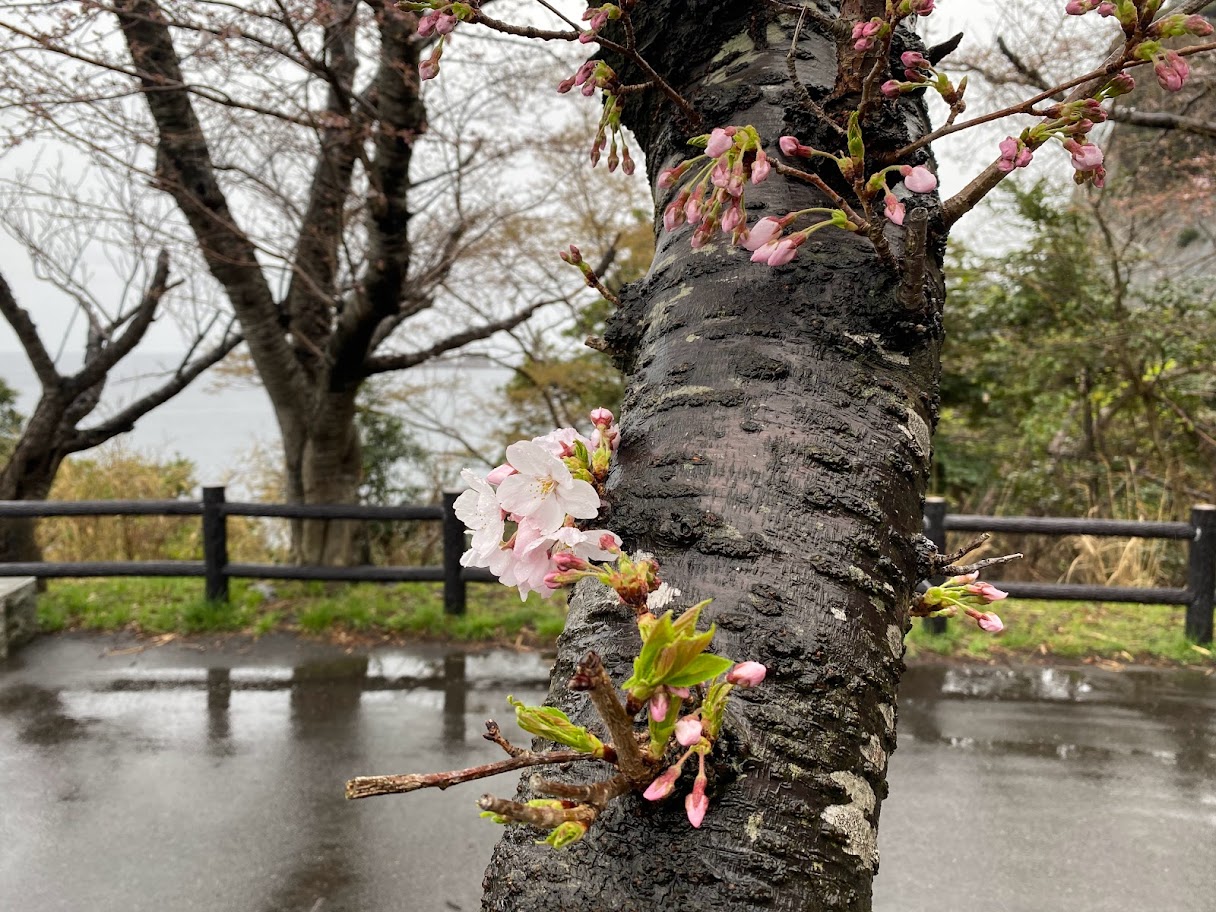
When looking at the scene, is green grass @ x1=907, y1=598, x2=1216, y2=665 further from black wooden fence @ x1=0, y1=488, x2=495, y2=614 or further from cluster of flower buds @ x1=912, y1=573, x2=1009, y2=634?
cluster of flower buds @ x1=912, y1=573, x2=1009, y2=634

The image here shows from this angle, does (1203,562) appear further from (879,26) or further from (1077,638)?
(879,26)

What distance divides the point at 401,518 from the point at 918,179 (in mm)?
5584

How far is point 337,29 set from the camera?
486cm

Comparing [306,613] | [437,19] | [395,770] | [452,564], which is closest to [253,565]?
[306,613]

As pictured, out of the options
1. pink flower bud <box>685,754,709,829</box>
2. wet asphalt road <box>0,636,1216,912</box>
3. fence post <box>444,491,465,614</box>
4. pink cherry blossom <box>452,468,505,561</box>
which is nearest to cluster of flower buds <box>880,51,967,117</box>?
pink cherry blossom <box>452,468,505,561</box>

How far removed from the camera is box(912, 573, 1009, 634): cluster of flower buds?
0.89 metres

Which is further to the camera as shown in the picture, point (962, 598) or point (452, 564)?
point (452, 564)

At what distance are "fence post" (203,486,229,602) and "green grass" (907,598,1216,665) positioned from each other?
16.3ft

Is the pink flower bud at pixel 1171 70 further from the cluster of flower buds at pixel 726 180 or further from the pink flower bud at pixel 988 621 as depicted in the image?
the pink flower bud at pixel 988 621

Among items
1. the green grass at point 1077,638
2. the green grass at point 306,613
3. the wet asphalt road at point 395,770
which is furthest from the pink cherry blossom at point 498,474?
the green grass at point 1077,638

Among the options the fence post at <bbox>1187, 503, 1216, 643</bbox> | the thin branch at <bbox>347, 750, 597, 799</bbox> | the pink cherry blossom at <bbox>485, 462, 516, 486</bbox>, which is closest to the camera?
the thin branch at <bbox>347, 750, 597, 799</bbox>

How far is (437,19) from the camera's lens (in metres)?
1.01

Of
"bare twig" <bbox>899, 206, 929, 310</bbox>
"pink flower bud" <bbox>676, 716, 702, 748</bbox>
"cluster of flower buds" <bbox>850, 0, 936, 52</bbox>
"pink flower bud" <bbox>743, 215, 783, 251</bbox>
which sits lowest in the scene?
"pink flower bud" <bbox>676, 716, 702, 748</bbox>

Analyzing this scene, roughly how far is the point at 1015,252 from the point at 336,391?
6649 millimetres
